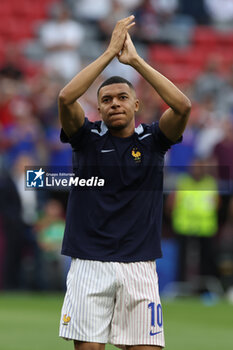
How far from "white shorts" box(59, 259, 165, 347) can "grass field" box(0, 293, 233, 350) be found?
366cm

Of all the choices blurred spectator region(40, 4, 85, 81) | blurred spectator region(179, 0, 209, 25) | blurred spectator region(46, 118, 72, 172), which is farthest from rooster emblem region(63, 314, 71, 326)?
blurred spectator region(179, 0, 209, 25)

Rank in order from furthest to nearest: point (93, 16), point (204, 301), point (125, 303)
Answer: point (93, 16) → point (204, 301) → point (125, 303)

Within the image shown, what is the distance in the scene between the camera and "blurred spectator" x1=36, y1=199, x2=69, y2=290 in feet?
44.4

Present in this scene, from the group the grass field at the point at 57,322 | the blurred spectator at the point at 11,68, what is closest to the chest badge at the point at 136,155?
the grass field at the point at 57,322

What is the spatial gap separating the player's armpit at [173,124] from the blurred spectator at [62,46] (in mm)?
11915

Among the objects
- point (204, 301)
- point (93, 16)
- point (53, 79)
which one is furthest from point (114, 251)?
point (93, 16)

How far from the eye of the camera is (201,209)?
14086 mm

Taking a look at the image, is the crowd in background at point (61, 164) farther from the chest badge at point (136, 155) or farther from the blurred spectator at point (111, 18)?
the chest badge at point (136, 155)

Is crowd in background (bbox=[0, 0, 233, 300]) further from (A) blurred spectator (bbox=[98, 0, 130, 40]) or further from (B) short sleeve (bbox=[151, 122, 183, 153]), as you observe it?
(B) short sleeve (bbox=[151, 122, 183, 153])

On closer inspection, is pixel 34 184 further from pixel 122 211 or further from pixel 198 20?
pixel 198 20

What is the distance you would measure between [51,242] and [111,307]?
8.29m

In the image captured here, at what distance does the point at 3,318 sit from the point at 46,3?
34.6 ft

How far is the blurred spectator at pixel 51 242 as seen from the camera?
1353cm

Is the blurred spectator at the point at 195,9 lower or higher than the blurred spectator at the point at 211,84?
higher
